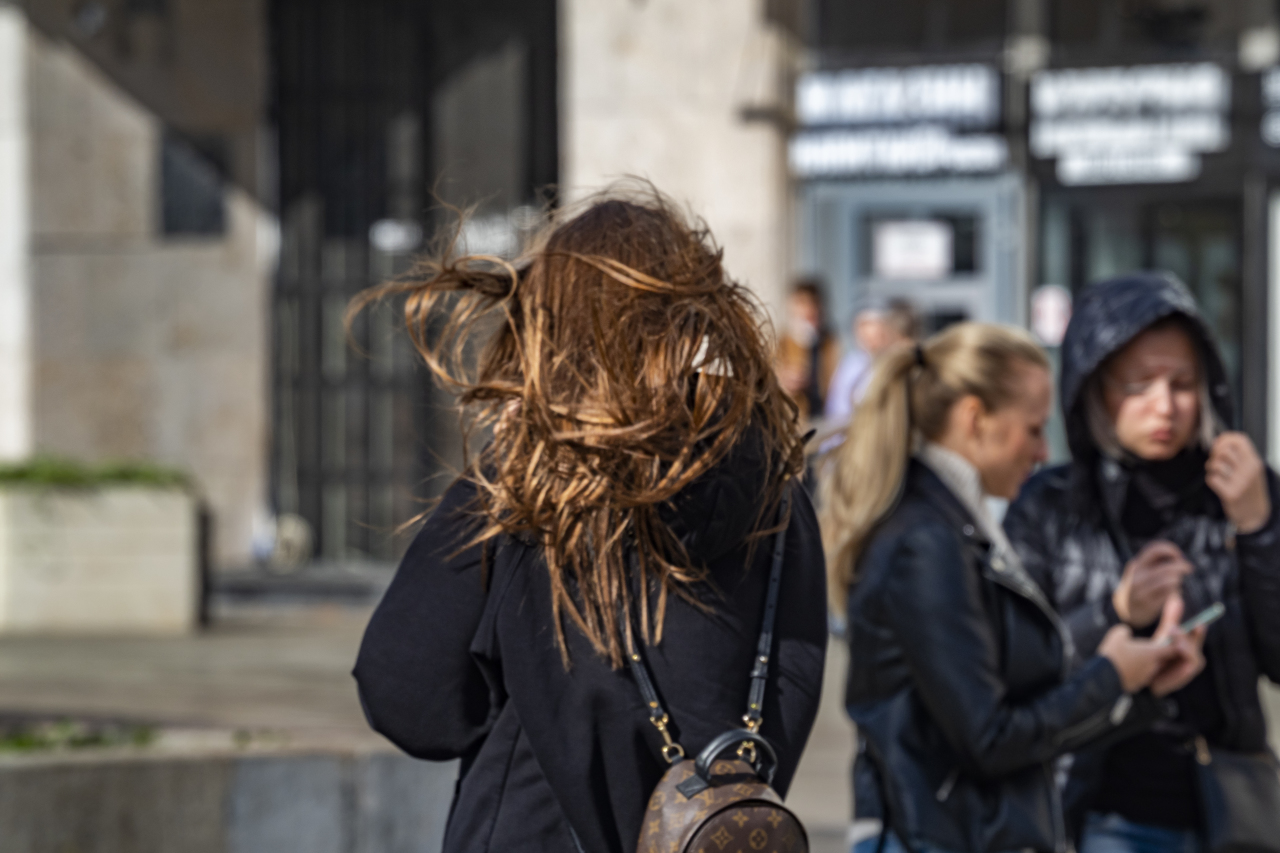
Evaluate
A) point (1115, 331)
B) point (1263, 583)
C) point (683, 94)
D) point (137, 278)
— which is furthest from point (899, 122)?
point (1263, 583)

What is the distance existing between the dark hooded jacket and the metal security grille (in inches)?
388

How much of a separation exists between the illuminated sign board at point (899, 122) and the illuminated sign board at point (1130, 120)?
0.43 meters

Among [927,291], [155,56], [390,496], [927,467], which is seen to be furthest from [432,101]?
[927,467]

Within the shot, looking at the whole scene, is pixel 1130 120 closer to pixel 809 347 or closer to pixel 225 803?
pixel 809 347

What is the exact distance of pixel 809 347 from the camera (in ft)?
31.5

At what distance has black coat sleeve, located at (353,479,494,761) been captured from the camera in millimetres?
1852

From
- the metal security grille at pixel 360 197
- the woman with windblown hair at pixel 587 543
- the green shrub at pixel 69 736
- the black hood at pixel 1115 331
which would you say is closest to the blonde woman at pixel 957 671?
the black hood at pixel 1115 331

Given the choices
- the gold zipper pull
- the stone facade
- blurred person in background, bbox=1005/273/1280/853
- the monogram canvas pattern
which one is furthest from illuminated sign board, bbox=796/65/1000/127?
the monogram canvas pattern

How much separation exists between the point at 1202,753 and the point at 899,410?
2.70 feet

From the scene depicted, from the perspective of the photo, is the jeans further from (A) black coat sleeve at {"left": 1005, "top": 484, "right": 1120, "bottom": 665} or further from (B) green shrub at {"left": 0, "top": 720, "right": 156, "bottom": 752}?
(B) green shrub at {"left": 0, "top": 720, "right": 156, "bottom": 752}

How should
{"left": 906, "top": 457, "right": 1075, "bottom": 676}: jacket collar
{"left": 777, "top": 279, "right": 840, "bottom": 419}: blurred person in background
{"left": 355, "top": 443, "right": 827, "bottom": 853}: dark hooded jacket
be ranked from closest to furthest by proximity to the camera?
{"left": 355, "top": 443, "right": 827, "bottom": 853}: dark hooded jacket → {"left": 906, "top": 457, "right": 1075, "bottom": 676}: jacket collar → {"left": 777, "top": 279, "right": 840, "bottom": 419}: blurred person in background

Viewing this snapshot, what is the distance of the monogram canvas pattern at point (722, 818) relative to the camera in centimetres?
171

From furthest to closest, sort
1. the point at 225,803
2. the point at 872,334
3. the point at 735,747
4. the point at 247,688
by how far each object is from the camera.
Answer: the point at 872,334
the point at 247,688
the point at 225,803
the point at 735,747

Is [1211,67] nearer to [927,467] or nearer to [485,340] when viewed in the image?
[927,467]
